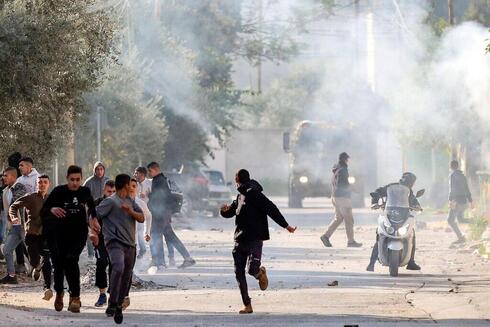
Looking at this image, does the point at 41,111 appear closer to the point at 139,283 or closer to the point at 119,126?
the point at 139,283

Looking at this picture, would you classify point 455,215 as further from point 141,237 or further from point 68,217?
point 68,217

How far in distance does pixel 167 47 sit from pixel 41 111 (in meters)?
31.0

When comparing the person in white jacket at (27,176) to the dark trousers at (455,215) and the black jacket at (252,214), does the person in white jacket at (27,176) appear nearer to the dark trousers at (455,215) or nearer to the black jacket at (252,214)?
the black jacket at (252,214)

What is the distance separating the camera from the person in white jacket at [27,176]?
2159cm

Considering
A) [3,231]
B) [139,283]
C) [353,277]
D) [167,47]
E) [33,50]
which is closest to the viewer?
[33,50]

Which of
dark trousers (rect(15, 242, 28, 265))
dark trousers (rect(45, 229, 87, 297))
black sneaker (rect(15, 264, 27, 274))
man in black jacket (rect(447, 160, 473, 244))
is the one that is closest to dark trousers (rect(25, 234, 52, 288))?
dark trousers (rect(45, 229, 87, 297))

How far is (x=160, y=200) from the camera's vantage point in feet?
80.4

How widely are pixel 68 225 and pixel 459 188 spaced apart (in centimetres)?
1450

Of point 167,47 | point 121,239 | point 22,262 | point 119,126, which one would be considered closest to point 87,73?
point 22,262

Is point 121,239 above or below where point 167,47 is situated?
below

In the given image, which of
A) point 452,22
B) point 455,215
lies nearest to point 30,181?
point 455,215

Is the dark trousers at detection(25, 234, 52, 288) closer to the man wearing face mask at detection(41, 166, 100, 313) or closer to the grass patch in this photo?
the man wearing face mask at detection(41, 166, 100, 313)

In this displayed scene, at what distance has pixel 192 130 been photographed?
55.2m

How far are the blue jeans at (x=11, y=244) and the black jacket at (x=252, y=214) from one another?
4.73m
